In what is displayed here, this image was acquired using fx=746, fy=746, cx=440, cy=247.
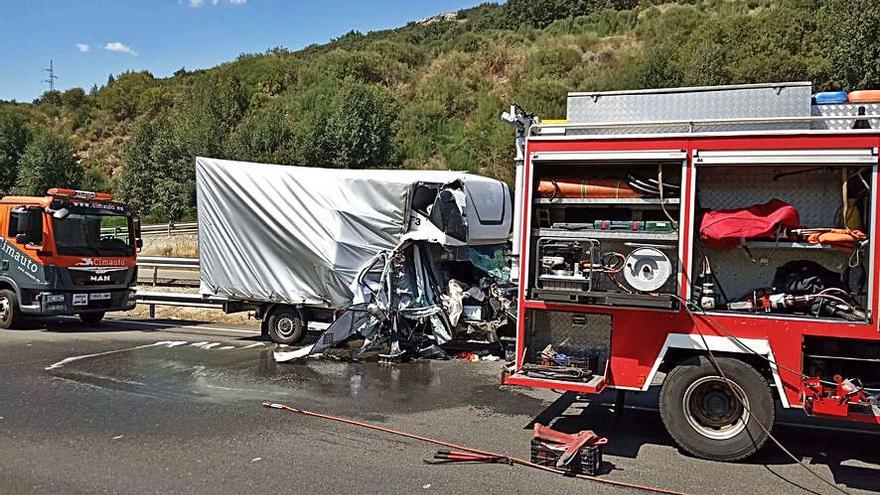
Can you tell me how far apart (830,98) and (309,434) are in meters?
5.51

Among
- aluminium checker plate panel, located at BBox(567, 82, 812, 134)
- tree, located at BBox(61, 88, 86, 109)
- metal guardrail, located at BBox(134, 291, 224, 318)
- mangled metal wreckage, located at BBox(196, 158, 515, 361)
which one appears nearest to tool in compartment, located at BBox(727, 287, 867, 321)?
aluminium checker plate panel, located at BBox(567, 82, 812, 134)

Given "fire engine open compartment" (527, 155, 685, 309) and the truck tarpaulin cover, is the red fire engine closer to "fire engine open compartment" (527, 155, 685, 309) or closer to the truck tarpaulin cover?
"fire engine open compartment" (527, 155, 685, 309)

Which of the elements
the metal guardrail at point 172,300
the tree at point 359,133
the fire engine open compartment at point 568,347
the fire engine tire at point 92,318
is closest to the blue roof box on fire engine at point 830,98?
the fire engine open compartment at point 568,347

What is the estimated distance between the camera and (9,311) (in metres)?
13.6

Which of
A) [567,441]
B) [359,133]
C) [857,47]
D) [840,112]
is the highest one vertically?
[857,47]

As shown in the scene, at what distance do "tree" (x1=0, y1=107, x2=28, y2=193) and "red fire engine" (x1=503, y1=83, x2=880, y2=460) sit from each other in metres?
50.4

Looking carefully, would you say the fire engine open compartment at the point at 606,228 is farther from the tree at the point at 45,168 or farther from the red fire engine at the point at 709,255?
the tree at the point at 45,168

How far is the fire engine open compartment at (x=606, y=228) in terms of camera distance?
642cm

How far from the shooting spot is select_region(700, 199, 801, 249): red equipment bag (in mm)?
6062

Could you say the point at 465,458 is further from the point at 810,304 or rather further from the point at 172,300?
the point at 172,300

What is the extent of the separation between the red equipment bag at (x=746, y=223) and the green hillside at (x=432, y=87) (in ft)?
80.3

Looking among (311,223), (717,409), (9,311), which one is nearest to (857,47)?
(311,223)

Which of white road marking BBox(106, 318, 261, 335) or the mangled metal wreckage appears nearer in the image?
the mangled metal wreckage

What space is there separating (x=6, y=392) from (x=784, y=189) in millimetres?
8520
